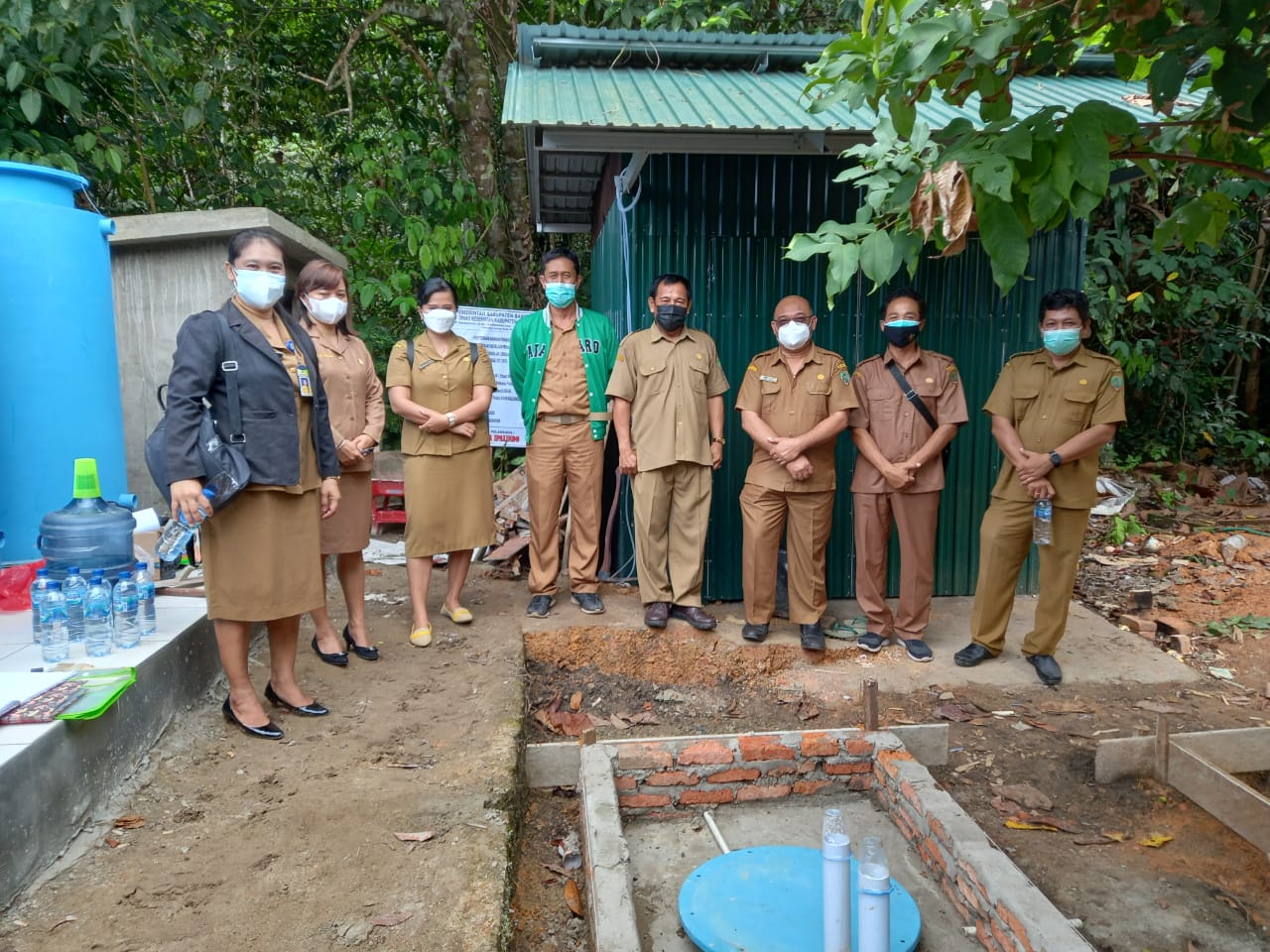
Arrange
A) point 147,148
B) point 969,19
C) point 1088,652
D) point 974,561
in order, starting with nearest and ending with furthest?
point 969,19, point 1088,652, point 974,561, point 147,148

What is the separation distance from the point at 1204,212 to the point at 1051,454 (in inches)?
88.3

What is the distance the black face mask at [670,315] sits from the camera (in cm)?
480

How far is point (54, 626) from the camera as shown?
323cm

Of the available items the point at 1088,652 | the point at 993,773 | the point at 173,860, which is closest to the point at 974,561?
the point at 1088,652

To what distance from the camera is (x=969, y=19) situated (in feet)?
5.69

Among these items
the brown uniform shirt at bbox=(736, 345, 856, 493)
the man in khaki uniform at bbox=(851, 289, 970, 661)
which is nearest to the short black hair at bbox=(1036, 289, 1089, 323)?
the man in khaki uniform at bbox=(851, 289, 970, 661)

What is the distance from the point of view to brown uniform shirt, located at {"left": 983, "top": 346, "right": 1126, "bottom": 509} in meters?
4.42

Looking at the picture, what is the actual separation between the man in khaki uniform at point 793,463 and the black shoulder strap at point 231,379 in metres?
2.66

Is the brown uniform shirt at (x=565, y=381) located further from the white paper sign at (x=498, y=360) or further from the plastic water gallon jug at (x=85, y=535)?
the plastic water gallon jug at (x=85, y=535)

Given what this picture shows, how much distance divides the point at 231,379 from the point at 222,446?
0.83ft

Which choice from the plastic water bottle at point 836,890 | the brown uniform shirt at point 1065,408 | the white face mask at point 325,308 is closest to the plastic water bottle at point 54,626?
the white face mask at point 325,308

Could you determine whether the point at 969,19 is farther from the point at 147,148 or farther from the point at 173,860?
the point at 147,148

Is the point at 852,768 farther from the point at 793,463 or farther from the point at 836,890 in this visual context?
the point at 793,463

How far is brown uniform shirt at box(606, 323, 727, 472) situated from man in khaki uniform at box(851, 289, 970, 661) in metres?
0.86
